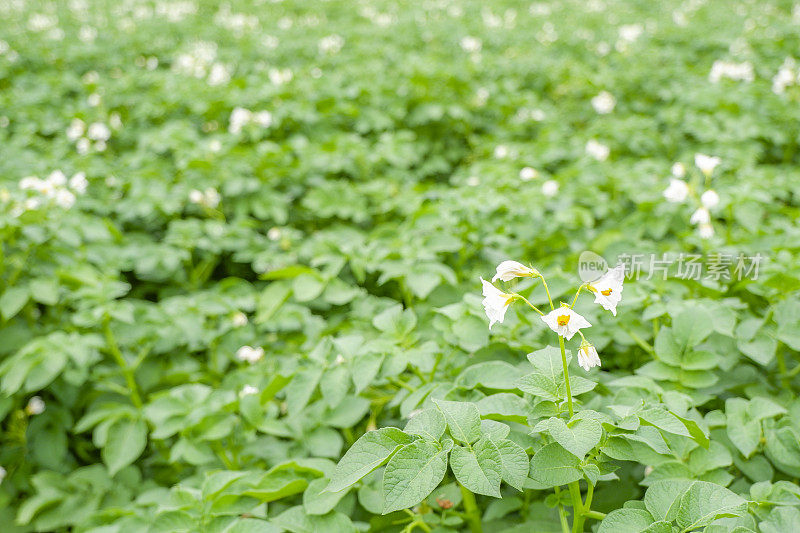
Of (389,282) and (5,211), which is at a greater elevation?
(5,211)

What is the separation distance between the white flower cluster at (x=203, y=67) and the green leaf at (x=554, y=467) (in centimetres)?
379

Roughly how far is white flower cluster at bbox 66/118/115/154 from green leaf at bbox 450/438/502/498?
316cm

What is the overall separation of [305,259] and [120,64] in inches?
140

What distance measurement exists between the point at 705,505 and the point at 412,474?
485 millimetres

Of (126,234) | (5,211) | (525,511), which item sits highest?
(5,211)

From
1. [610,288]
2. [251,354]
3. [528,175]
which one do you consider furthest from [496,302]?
[528,175]

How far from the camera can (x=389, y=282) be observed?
241cm

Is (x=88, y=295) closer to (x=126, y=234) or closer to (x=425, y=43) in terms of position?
(x=126, y=234)

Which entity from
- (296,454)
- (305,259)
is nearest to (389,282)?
(305,259)

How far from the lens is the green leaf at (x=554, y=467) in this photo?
1011 mm

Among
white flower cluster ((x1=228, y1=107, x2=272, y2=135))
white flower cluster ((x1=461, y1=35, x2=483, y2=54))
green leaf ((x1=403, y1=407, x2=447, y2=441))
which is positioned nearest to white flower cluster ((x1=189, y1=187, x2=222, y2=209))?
white flower cluster ((x1=228, y1=107, x2=272, y2=135))

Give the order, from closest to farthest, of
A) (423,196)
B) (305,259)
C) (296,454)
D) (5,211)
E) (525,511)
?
(525,511)
(296,454)
(5,211)
(305,259)
(423,196)

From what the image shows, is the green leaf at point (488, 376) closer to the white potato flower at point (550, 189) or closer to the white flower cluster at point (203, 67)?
the white potato flower at point (550, 189)

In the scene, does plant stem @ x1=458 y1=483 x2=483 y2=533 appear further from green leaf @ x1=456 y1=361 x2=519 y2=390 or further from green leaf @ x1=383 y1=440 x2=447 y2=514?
green leaf @ x1=383 y1=440 x2=447 y2=514
